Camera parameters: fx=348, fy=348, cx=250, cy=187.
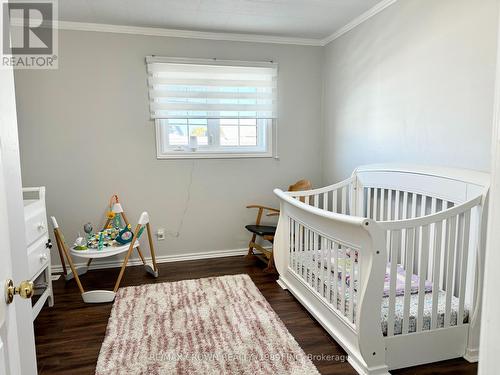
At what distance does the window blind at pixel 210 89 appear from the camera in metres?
3.36

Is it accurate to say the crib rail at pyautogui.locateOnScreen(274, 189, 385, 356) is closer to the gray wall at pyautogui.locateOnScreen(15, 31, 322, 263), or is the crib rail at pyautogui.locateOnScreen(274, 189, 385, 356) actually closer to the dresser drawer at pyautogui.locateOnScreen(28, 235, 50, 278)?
the gray wall at pyautogui.locateOnScreen(15, 31, 322, 263)

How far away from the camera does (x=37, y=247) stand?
7.75 feet

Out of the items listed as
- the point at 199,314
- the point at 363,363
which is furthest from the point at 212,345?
the point at 363,363

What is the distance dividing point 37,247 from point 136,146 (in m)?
1.36

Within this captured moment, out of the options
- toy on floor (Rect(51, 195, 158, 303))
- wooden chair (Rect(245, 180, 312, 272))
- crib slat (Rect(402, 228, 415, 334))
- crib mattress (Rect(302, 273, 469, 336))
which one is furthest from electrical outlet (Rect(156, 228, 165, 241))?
crib slat (Rect(402, 228, 415, 334))

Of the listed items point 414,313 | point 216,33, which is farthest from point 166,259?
point 414,313

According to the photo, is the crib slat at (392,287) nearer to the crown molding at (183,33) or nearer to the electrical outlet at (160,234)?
the electrical outlet at (160,234)

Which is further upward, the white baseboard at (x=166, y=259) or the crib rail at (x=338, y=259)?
the crib rail at (x=338, y=259)

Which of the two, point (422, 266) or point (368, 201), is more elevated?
point (368, 201)

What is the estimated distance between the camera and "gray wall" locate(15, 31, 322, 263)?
10.5ft

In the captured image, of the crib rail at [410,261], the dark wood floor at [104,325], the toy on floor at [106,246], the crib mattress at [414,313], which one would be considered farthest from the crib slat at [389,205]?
the toy on floor at [106,246]

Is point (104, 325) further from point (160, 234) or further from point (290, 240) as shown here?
point (290, 240)

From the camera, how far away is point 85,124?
327 centimetres

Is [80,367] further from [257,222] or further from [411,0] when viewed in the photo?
[411,0]
